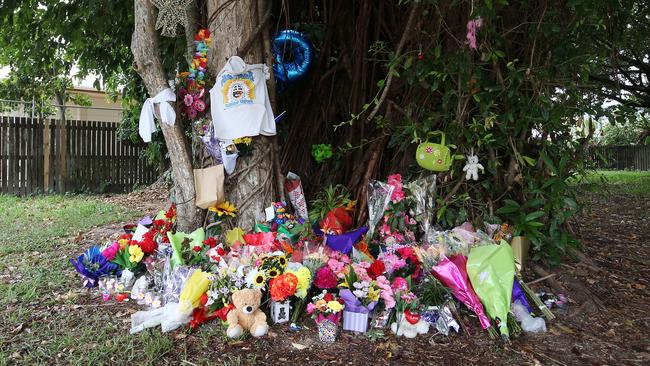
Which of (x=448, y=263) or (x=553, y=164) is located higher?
(x=553, y=164)

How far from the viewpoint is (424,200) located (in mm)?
3750

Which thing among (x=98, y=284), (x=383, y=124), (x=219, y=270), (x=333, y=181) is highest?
(x=383, y=124)

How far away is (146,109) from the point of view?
12.3ft

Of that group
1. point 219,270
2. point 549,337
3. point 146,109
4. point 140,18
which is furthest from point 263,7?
point 549,337

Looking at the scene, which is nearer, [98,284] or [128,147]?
[98,284]

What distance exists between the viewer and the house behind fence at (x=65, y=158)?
8.87 meters

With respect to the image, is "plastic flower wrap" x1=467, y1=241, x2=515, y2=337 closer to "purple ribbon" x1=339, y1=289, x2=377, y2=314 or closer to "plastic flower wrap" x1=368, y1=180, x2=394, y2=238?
"purple ribbon" x1=339, y1=289, x2=377, y2=314

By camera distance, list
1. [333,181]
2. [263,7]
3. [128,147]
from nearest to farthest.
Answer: [263,7], [333,181], [128,147]

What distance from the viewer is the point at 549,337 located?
111 inches

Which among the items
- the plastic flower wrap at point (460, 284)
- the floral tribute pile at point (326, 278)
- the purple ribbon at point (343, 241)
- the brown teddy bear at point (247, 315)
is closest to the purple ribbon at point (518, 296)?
the floral tribute pile at point (326, 278)

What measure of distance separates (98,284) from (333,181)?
6.70 feet

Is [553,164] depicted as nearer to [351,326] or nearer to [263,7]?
[351,326]

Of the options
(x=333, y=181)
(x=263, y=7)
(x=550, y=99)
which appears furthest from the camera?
(x=333, y=181)

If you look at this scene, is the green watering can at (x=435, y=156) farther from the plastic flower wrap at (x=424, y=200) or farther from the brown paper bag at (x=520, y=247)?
the brown paper bag at (x=520, y=247)
